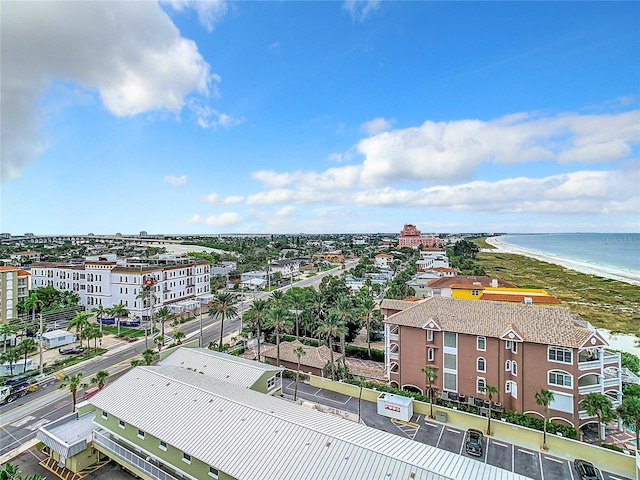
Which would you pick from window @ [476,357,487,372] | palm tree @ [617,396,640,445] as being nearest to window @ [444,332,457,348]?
window @ [476,357,487,372]

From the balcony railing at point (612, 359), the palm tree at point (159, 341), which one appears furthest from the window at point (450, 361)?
the palm tree at point (159, 341)

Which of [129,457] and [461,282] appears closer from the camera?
[129,457]

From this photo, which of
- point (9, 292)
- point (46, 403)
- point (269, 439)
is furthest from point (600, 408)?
point (9, 292)

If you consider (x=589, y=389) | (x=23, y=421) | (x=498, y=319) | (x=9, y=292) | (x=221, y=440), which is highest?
(x=498, y=319)

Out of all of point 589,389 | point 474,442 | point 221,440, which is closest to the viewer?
point 221,440

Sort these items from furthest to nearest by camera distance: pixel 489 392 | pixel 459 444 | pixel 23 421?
pixel 489 392 → pixel 23 421 → pixel 459 444

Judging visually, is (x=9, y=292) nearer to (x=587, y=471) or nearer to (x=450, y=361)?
(x=450, y=361)

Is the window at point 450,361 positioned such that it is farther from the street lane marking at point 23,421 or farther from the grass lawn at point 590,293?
the grass lawn at point 590,293

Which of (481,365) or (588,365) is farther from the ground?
(588,365)
